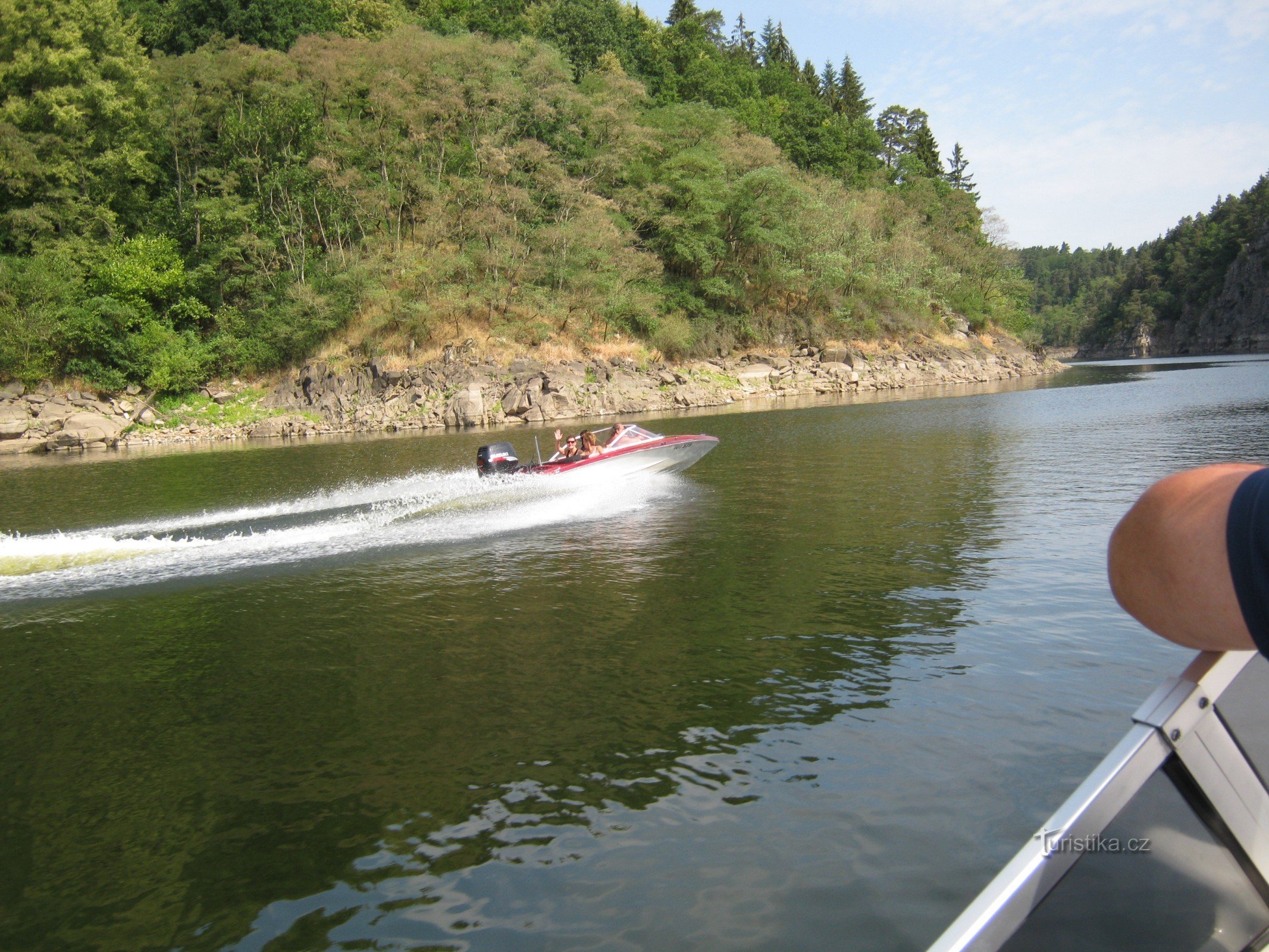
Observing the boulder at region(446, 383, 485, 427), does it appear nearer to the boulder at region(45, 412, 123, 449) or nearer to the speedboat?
the boulder at region(45, 412, 123, 449)

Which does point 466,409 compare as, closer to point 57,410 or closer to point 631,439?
point 57,410

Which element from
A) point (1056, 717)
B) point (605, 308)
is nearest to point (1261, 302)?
point (605, 308)

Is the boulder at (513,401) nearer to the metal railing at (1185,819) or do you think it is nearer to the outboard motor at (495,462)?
the outboard motor at (495,462)

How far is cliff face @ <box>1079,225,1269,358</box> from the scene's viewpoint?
121 m

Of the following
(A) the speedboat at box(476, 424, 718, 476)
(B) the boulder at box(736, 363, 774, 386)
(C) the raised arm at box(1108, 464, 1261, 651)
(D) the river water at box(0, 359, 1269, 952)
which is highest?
(B) the boulder at box(736, 363, 774, 386)

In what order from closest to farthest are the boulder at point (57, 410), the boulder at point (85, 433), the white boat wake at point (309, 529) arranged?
the white boat wake at point (309, 529), the boulder at point (85, 433), the boulder at point (57, 410)

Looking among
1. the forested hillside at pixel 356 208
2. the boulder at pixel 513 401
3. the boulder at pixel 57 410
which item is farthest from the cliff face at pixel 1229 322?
the boulder at pixel 57 410

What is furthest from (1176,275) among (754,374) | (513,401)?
(513,401)

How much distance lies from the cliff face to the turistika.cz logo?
432 feet

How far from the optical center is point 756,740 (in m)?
7.10

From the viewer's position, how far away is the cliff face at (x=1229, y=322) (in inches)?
4764

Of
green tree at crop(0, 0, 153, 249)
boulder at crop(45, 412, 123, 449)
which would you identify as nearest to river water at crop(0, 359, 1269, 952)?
boulder at crop(45, 412, 123, 449)

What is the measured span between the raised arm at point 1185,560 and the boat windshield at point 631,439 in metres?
20.1

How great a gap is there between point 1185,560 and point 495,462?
2022 centimetres
